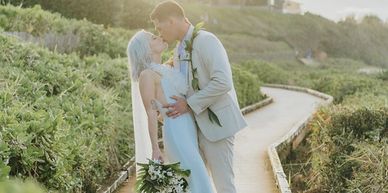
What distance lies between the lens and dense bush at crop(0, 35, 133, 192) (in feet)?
17.6

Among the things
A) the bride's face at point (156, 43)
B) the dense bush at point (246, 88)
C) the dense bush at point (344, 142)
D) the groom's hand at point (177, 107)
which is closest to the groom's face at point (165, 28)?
the bride's face at point (156, 43)

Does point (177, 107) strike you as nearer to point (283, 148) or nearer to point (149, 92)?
point (149, 92)

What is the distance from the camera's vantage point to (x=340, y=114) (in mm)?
9633

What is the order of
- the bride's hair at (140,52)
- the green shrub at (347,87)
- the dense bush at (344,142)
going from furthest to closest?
1. the green shrub at (347,87)
2. the dense bush at (344,142)
3. the bride's hair at (140,52)

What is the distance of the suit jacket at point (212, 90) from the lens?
4.57m

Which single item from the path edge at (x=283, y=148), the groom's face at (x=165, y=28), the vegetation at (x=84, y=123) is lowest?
the path edge at (x=283, y=148)

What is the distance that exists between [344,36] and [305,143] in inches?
2306

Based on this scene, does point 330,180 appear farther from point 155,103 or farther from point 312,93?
point 312,93

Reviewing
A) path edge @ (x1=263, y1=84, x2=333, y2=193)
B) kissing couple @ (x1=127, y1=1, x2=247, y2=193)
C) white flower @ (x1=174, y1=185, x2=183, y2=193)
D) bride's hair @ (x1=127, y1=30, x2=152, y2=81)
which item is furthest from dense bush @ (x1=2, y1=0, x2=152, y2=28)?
white flower @ (x1=174, y1=185, x2=183, y2=193)

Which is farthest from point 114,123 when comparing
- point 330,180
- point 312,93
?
point 312,93

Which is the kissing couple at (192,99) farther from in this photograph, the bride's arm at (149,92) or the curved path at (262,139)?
the curved path at (262,139)

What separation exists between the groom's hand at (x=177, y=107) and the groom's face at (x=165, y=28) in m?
0.40

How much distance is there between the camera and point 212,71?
181 inches

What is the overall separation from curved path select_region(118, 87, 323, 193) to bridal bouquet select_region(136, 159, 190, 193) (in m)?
3.07
